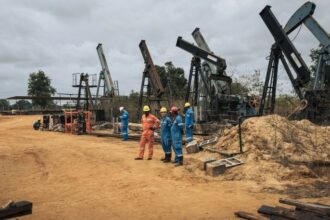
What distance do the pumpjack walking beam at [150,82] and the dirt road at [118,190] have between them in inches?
462

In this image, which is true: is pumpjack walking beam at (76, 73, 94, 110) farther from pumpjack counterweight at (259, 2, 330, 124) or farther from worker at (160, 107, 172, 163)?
worker at (160, 107, 172, 163)

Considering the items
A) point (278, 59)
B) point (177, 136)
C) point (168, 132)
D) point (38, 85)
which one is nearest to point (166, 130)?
point (168, 132)

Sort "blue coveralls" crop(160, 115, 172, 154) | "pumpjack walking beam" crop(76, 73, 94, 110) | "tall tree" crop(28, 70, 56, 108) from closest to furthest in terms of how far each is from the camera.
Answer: "blue coveralls" crop(160, 115, 172, 154) < "pumpjack walking beam" crop(76, 73, 94, 110) < "tall tree" crop(28, 70, 56, 108)

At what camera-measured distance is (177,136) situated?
478 inches

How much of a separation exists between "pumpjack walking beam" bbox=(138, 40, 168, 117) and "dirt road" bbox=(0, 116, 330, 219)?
11.7 meters

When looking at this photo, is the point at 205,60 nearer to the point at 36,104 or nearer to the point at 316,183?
the point at 316,183

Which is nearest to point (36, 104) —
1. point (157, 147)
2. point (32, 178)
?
point (157, 147)

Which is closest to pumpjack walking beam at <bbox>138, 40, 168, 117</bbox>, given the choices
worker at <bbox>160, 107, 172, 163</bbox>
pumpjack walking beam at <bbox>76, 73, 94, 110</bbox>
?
pumpjack walking beam at <bbox>76, 73, 94, 110</bbox>

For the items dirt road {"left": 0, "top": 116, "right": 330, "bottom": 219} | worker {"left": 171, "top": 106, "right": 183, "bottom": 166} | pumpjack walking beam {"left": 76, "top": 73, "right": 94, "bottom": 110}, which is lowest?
dirt road {"left": 0, "top": 116, "right": 330, "bottom": 219}

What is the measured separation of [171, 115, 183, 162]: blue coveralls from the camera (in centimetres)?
1200

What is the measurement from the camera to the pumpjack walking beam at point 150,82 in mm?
25984

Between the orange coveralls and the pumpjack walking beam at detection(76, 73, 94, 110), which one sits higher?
the pumpjack walking beam at detection(76, 73, 94, 110)

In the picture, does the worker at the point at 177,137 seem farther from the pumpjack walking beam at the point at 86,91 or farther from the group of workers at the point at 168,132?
the pumpjack walking beam at the point at 86,91

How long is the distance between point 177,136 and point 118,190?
3.46m
